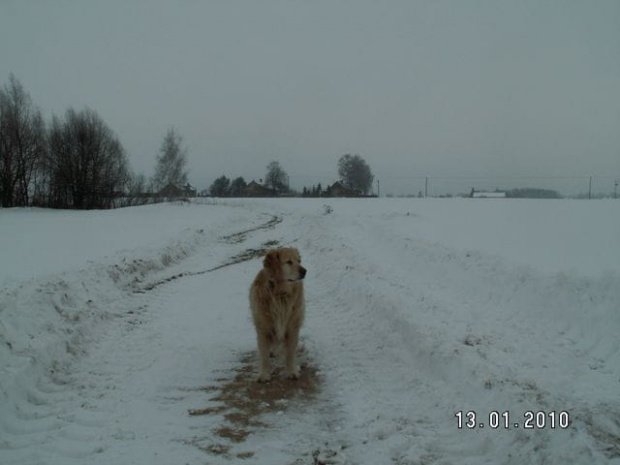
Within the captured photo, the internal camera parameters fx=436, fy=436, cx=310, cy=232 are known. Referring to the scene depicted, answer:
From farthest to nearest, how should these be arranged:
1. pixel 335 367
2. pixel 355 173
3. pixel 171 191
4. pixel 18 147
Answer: pixel 355 173 < pixel 171 191 < pixel 18 147 < pixel 335 367

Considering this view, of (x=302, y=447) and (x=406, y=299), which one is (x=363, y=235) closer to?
(x=406, y=299)

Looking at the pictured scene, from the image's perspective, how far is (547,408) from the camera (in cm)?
394

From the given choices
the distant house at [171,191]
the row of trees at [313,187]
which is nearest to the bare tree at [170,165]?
the distant house at [171,191]

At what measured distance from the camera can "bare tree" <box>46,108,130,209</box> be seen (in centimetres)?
4875

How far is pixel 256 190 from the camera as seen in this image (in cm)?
11725

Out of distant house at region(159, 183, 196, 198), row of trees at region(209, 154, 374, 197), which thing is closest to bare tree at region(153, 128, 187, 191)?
distant house at region(159, 183, 196, 198)

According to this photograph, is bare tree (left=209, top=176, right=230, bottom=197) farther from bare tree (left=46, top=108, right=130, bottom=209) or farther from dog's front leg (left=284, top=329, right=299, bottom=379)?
dog's front leg (left=284, top=329, right=299, bottom=379)

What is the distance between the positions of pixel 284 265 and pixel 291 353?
1.16m

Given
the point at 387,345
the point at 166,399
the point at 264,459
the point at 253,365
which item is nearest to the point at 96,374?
the point at 166,399

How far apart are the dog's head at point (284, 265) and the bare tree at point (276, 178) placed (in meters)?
112

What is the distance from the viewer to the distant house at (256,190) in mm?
113450

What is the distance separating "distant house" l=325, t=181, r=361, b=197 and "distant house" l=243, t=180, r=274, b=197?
53.2 ft

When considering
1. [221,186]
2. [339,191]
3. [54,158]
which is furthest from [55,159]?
[221,186]

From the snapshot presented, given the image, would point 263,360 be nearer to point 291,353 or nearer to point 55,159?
point 291,353
